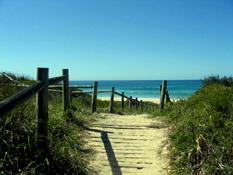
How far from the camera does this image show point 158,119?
12719 mm

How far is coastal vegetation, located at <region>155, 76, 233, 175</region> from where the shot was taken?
6488 mm

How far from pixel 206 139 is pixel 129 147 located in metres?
1.86

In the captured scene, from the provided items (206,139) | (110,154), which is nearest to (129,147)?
(110,154)

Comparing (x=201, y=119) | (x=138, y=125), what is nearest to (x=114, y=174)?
(x=201, y=119)

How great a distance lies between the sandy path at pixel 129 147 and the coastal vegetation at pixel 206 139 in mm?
308

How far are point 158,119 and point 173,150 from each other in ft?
16.0

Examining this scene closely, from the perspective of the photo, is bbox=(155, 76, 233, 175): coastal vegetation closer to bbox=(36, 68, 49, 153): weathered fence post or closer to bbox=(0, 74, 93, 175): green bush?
bbox=(0, 74, 93, 175): green bush

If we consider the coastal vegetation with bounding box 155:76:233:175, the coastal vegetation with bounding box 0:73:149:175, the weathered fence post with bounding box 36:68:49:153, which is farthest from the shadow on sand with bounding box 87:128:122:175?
the weathered fence post with bounding box 36:68:49:153

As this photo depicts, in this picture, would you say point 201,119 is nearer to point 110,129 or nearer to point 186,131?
Answer: point 186,131

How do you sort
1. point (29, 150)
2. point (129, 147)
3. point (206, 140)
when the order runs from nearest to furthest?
point (29, 150)
point (206, 140)
point (129, 147)

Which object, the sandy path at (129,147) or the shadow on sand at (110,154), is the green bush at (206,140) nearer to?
the sandy path at (129,147)

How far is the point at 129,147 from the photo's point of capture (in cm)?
868

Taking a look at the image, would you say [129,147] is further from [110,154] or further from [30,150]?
[30,150]

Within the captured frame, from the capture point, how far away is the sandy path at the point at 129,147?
285 inches
